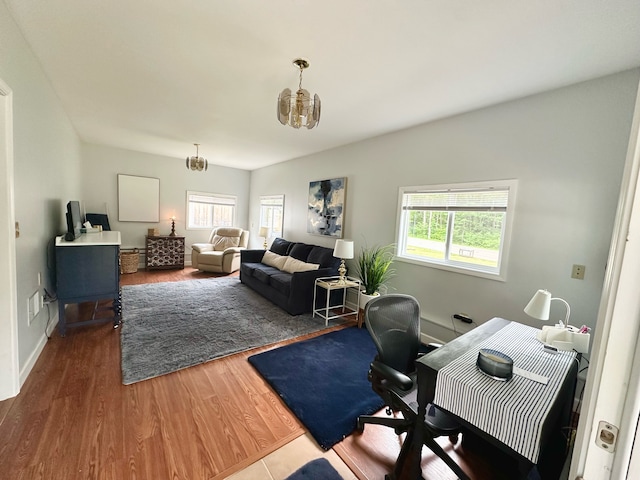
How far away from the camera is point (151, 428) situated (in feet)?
5.49

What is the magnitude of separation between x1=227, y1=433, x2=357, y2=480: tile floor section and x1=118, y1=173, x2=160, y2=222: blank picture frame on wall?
19.5 feet

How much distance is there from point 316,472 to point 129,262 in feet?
18.5

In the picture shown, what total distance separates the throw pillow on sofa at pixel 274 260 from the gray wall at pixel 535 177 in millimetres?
1987

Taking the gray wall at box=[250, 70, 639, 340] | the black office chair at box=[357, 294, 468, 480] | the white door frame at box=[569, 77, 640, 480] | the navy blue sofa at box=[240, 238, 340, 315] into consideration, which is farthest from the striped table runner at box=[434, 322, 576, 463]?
the navy blue sofa at box=[240, 238, 340, 315]

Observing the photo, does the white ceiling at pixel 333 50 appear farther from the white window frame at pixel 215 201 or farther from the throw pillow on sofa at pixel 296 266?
the white window frame at pixel 215 201

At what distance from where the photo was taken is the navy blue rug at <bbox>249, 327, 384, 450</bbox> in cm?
180

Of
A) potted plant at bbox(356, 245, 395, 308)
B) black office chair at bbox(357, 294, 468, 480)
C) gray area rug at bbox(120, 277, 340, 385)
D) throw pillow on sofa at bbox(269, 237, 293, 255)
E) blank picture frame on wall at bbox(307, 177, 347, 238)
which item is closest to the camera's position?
black office chair at bbox(357, 294, 468, 480)

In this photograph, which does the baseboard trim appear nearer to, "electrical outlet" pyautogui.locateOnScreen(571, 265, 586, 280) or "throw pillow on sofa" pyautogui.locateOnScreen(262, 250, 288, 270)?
"throw pillow on sofa" pyautogui.locateOnScreen(262, 250, 288, 270)

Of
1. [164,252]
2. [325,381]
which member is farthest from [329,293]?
[164,252]

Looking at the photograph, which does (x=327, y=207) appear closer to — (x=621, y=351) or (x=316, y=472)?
(x=316, y=472)

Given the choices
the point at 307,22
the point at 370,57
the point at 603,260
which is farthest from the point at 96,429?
the point at 603,260

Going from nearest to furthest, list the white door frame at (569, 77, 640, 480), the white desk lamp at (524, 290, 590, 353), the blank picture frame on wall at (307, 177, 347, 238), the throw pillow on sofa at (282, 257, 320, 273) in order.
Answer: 1. the white door frame at (569, 77, 640, 480)
2. the white desk lamp at (524, 290, 590, 353)
3. the throw pillow on sofa at (282, 257, 320, 273)
4. the blank picture frame on wall at (307, 177, 347, 238)

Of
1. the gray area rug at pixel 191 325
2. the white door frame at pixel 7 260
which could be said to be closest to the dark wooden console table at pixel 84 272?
the gray area rug at pixel 191 325

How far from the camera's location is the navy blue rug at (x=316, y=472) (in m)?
1.42
